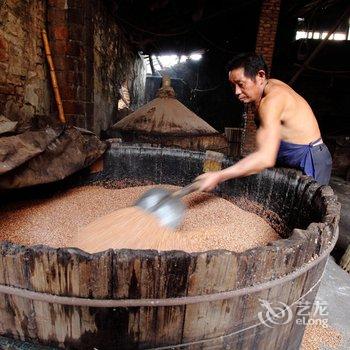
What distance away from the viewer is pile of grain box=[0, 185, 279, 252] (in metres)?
1.92

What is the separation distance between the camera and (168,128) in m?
4.48

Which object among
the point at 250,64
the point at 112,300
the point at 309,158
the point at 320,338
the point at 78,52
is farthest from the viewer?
the point at 78,52

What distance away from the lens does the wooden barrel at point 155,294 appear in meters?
1.01

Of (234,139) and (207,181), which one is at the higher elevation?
(207,181)

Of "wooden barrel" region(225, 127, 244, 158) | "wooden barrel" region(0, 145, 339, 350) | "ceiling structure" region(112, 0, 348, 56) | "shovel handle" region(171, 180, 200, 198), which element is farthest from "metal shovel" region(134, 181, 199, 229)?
"ceiling structure" region(112, 0, 348, 56)

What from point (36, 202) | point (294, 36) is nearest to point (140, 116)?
point (36, 202)

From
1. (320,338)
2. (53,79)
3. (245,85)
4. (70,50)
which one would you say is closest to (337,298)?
(320,338)

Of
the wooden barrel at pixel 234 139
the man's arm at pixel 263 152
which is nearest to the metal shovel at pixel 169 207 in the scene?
the man's arm at pixel 263 152

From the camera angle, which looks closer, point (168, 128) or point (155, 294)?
point (155, 294)

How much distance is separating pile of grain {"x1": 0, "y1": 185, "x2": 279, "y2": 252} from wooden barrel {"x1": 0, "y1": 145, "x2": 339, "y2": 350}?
1.87 feet

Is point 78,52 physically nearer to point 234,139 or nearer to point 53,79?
point 53,79

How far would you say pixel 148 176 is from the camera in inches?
Result: 125

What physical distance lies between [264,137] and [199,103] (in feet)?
36.9

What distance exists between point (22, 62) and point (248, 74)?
2.82 meters
